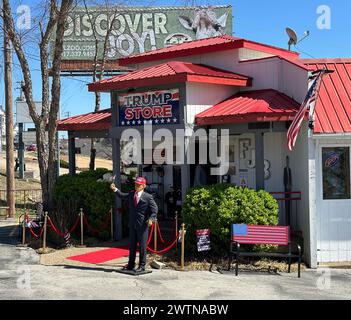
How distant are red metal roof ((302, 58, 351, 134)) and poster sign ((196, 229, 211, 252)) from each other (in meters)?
2.87

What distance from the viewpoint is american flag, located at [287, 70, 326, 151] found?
940 centimetres

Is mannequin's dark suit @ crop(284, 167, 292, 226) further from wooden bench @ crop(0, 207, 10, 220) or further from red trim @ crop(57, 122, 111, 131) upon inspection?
wooden bench @ crop(0, 207, 10, 220)

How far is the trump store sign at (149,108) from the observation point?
1105cm

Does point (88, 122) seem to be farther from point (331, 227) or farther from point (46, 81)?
point (331, 227)

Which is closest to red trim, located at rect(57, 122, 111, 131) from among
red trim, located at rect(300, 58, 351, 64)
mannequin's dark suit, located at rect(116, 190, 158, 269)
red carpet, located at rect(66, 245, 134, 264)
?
red carpet, located at rect(66, 245, 134, 264)

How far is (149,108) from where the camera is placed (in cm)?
1142

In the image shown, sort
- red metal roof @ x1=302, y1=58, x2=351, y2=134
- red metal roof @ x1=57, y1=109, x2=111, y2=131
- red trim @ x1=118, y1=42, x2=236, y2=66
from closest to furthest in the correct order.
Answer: red metal roof @ x1=302, y1=58, x2=351, y2=134 < red trim @ x1=118, y1=42, x2=236, y2=66 < red metal roof @ x1=57, y1=109, x2=111, y2=131

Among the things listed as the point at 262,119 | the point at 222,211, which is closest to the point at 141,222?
the point at 222,211

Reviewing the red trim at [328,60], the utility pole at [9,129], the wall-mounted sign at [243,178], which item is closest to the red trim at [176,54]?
the red trim at [328,60]

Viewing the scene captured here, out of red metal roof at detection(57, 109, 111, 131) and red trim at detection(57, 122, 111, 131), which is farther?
red metal roof at detection(57, 109, 111, 131)

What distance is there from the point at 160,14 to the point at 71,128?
67.2 feet

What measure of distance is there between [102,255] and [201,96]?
4.06m

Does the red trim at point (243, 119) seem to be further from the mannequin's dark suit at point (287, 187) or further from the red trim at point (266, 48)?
the red trim at point (266, 48)
